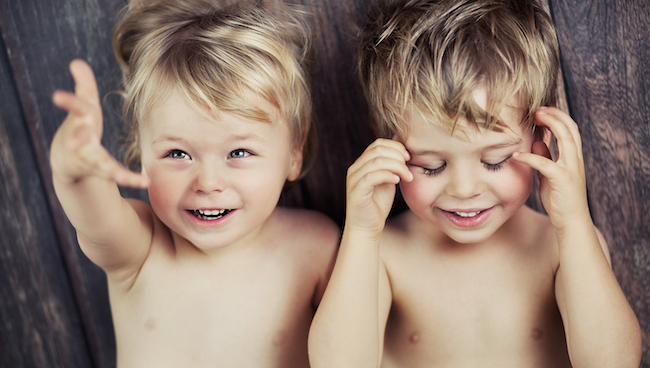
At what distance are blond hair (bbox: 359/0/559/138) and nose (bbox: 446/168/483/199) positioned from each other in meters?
0.07

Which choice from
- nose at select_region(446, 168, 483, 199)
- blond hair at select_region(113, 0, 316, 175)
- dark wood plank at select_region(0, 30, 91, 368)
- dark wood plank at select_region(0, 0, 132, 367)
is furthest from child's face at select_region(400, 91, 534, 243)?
dark wood plank at select_region(0, 30, 91, 368)

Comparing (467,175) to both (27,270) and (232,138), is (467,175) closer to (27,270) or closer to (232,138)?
(232,138)

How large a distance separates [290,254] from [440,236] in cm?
27

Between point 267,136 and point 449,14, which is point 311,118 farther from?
point 449,14

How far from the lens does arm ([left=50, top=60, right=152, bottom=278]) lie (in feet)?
1.74

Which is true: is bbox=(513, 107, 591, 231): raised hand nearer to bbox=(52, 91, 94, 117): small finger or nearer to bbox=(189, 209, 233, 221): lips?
bbox=(189, 209, 233, 221): lips

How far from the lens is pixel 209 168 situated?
76 cm

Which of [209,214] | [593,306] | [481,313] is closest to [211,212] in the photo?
[209,214]

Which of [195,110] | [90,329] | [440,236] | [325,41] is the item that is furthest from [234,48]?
[90,329]

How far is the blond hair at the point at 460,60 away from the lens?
697 mm

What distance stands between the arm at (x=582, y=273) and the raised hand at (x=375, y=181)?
210 millimetres

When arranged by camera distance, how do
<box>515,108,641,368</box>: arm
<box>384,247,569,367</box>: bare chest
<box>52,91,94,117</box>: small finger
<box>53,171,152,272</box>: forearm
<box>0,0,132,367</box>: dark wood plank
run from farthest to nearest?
<box>0,0,132,367</box>: dark wood plank → <box>384,247,569,367</box>: bare chest → <box>515,108,641,368</box>: arm → <box>53,171,152,272</box>: forearm → <box>52,91,94,117</box>: small finger

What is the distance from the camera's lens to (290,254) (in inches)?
35.8

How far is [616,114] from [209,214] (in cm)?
74
